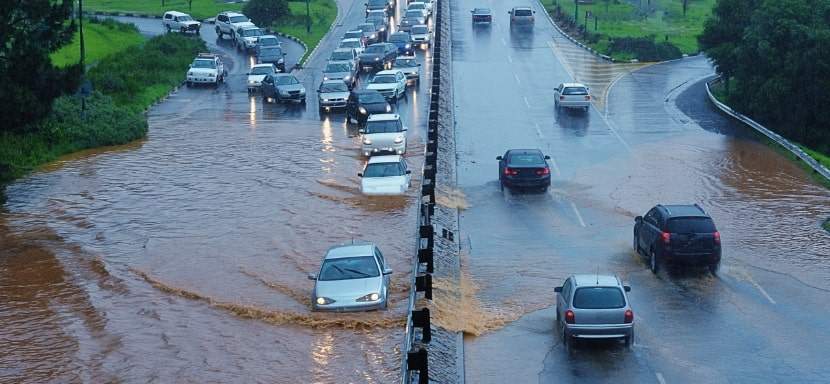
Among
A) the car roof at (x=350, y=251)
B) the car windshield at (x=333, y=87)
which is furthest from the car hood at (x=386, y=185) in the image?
the car windshield at (x=333, y=87)

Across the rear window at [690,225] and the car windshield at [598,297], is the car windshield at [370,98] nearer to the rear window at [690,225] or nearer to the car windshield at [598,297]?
the rear window at [690,225]

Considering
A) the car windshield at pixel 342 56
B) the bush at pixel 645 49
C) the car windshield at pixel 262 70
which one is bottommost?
the car windshield at pixel 262 70

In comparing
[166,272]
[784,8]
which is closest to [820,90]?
[784,8]

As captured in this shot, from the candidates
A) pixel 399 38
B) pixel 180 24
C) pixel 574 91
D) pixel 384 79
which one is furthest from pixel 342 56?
pixel 180 24

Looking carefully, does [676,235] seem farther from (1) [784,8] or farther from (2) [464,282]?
(1) [784,8]

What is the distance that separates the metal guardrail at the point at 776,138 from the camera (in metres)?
39.7

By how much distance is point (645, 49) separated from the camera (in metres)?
69.1

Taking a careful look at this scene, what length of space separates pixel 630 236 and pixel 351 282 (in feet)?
31.5

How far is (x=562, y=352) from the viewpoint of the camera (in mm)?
22031

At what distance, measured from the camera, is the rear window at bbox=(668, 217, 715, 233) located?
2686 cm

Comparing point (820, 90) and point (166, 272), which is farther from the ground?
point (820, 90)

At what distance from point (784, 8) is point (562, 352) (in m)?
31.8

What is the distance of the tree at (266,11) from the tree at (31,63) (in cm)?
5162

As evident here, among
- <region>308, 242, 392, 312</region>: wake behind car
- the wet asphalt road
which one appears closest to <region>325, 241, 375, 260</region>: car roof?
<region>308, 242, 392, 312</region>: wake behind car
